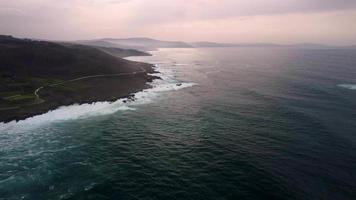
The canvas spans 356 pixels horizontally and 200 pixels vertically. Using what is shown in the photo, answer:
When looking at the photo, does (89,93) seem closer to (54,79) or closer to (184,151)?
(54,79)

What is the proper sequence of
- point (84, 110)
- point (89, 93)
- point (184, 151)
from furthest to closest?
point (89, 93)
point (84, 110)
point (184, 151)

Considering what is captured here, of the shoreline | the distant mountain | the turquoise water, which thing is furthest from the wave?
the distant mountain

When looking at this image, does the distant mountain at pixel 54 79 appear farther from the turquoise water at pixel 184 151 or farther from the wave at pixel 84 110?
the turquoise water at pixel 184 151

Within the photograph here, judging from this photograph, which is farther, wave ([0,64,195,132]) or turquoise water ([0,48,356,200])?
wave ([0,64,195,132])

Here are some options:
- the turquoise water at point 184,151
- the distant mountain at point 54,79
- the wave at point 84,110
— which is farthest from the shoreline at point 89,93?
the turquoise water at point 184,151

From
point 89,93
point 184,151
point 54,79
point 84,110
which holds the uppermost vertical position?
point 54,79

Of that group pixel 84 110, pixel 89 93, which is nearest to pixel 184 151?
pixel 84 110

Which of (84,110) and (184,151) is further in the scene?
(84,110)

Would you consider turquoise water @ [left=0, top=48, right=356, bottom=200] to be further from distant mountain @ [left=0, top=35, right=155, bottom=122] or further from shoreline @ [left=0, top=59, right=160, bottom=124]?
distant mountain @ [left=0, top=35, right=155, bottom=122]

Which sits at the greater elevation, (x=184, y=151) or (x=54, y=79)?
(x=54, y=79)
